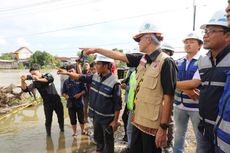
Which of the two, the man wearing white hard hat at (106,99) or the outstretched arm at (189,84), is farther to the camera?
the man wearing white hard hat at (106,99)

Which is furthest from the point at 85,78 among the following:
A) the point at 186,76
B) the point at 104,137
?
the point at 186,76

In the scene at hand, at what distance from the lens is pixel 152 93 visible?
297 centimetres

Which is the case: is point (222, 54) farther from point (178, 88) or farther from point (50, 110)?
point (50, 110)

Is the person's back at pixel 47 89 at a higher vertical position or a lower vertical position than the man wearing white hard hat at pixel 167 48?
lower

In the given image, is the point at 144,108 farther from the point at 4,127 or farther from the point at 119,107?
the point at 4,127

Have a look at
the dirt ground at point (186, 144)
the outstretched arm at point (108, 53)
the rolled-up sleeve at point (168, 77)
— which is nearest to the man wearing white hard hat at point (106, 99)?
the dirt ground at point (186, 144)

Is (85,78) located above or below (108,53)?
below

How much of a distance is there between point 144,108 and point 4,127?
656 centimetres

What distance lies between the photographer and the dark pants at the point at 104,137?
179 inches

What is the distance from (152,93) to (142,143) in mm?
636

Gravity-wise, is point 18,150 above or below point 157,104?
below

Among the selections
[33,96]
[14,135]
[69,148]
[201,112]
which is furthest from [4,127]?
[201,112]

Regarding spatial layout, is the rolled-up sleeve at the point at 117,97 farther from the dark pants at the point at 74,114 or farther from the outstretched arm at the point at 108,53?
the dark pants at the point at 74,114

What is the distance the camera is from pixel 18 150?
621 centimetres
